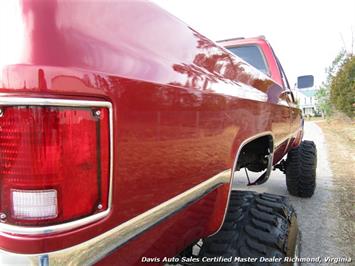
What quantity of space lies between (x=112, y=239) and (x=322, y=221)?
3609 mm

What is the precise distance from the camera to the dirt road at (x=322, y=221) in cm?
314

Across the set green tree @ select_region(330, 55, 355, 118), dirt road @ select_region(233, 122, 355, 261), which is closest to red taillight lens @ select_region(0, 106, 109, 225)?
dirt road @ select_region(233, 122, 355, 261)

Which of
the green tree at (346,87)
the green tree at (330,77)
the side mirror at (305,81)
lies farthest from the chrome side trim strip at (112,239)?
the green tree at (330,77)

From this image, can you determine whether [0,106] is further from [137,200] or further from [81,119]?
[137,200]

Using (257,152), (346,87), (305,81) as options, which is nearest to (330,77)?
(346,87)

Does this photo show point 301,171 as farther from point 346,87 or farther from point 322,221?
point 346,87

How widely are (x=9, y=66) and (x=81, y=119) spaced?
19 centimetres

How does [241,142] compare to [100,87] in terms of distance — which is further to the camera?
[241,142]

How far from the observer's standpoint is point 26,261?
762 mm

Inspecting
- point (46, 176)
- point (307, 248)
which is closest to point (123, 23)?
point (46, 176)

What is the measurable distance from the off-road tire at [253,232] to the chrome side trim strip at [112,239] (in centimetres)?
36

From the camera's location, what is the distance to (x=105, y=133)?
0.86 metres

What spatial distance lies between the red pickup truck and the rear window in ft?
7.11

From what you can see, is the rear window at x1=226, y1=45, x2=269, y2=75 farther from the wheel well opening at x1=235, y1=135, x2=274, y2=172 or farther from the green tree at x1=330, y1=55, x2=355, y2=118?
the green tree at x1=330, y1=55, x2=355, y2=118
